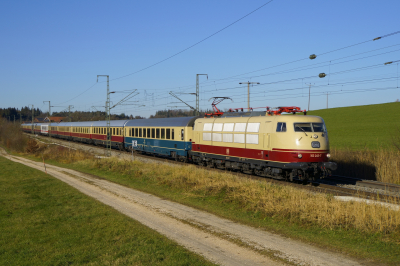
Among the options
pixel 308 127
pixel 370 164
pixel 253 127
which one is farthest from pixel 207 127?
pixel 370 164

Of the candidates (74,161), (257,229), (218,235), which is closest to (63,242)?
(218,235)

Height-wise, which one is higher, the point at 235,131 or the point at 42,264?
the point at 235,131

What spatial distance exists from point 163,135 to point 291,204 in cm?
2405

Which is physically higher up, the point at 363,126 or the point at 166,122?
the point at 166,122

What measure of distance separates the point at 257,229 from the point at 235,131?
12.8m

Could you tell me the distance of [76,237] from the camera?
10906mm

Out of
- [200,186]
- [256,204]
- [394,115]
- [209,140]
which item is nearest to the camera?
[256,204]

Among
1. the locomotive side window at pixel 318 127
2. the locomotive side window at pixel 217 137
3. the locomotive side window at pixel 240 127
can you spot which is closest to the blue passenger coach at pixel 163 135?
the locomotive side window at pixel 217 137

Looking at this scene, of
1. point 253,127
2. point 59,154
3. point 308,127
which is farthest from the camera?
point 59,154

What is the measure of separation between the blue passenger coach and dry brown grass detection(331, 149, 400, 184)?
11.8 m

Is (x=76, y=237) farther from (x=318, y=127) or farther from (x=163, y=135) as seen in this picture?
(x=163, y=135)

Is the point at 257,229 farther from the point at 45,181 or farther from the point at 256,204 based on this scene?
the point at 45,181

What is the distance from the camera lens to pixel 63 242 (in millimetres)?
10422

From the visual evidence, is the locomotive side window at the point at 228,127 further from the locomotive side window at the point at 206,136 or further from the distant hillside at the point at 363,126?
the distant hillside at the point at 363,126
